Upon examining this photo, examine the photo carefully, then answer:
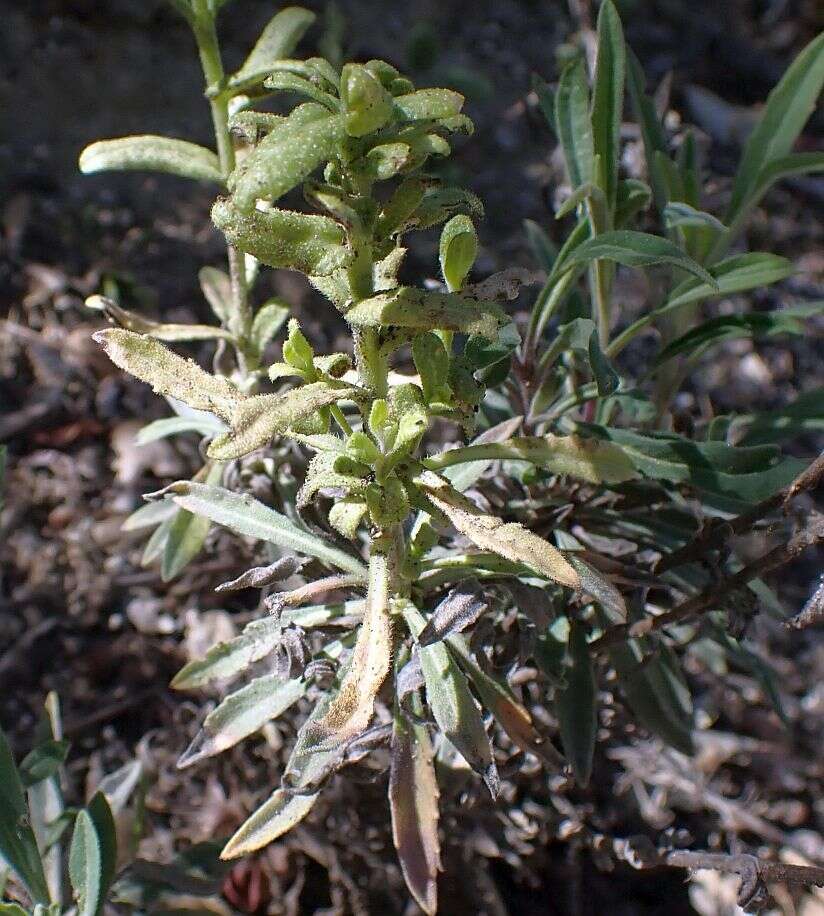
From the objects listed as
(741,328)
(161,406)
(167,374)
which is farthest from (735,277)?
(161,406)

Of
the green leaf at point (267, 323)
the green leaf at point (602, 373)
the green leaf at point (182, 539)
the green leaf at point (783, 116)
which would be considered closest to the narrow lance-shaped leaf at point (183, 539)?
the green leaf at point (182, 539)

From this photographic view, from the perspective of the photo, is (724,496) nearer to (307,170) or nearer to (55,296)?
(307,170)

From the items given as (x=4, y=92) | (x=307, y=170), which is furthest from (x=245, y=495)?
(x=4, y=92)

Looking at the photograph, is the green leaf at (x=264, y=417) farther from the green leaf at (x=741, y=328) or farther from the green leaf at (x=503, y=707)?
the green leaf at (x=741, y=328)

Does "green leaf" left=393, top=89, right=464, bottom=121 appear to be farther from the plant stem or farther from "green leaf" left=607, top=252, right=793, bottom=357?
"green leaf" left=607, top=252, right=793, bottom=357

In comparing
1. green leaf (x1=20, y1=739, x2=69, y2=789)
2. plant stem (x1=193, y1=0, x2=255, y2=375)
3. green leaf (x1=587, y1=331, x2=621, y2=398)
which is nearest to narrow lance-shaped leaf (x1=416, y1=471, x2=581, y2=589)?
green leaf (x1=587, y1=331, x2=621, y2=398)

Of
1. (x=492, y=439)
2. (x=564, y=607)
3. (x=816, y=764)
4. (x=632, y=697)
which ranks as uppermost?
(x=492, y=439)

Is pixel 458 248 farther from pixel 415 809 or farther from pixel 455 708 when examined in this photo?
pixel 415 809
